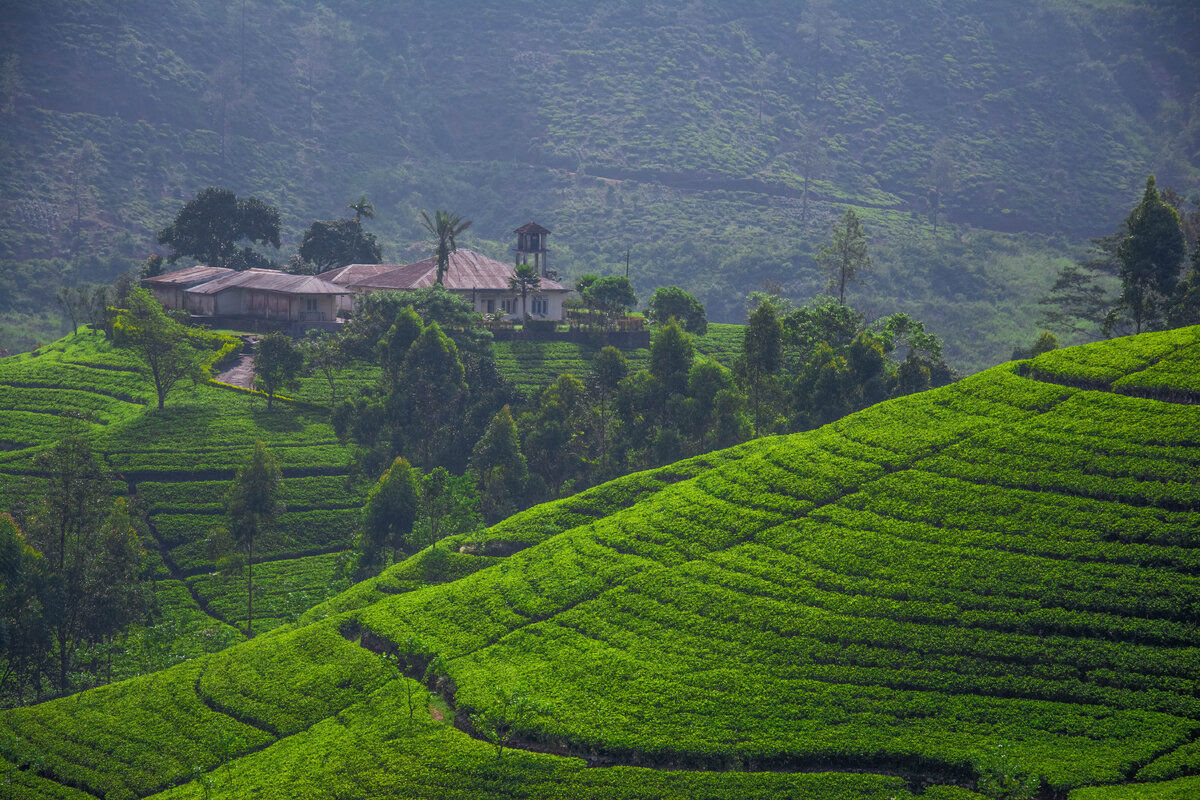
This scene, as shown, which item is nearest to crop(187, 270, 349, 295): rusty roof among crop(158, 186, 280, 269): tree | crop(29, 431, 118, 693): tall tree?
crop(158, 186, 280, 269): tree

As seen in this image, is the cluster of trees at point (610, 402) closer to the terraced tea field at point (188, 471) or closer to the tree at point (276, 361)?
the terraced tea field at point (188, 471)

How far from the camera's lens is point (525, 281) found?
9075 cm

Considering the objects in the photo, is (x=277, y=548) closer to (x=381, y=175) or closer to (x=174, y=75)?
(x=381, y=175)

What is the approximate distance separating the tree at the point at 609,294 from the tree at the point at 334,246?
96.1 feet

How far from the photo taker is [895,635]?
36.1m

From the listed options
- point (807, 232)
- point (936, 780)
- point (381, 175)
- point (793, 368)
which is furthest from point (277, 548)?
point (381, 175)

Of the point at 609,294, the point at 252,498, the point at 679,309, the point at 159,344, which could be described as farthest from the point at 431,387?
the point at 679,309

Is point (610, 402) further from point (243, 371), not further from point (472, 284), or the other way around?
point (243, 371)

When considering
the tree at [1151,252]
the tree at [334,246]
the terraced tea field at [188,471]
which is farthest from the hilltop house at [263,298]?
the tree at [1151,252]

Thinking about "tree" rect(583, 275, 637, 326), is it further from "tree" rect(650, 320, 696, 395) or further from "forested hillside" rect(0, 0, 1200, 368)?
"forested hillside" rect(0, 0, 1200, 368)

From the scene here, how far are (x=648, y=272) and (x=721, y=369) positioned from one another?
92.2 meters

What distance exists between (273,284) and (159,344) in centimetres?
1898

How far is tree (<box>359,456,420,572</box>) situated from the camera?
57.9 m

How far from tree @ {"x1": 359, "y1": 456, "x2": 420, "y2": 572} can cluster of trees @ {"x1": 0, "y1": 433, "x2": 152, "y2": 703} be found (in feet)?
37.4
